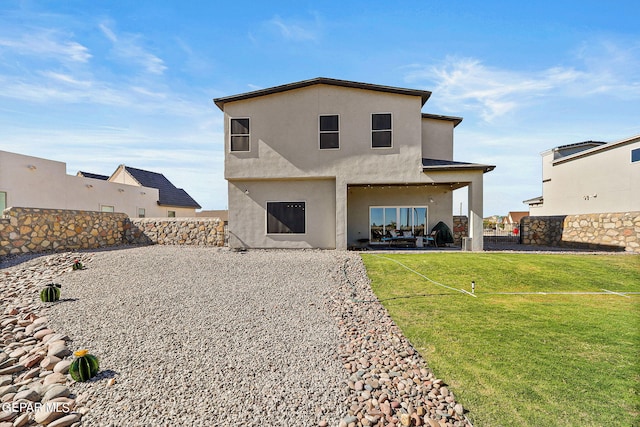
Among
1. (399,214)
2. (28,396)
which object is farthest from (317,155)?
(28,396)

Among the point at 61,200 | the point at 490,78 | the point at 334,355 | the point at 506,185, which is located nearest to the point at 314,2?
the point at 490,78

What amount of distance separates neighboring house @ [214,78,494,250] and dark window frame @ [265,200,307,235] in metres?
0.05

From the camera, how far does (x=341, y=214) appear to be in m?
13.4

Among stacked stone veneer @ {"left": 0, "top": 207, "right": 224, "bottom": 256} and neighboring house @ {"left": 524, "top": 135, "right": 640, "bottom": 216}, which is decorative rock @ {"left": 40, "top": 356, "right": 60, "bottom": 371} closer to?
stacked stone veneer @ {"left": 0, "top": 207, "right": 224, "bottom": 256}

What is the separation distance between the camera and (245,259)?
11.4m

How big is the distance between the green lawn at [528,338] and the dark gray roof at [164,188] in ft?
88.7

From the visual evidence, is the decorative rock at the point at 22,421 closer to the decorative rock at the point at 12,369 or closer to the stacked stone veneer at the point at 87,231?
the decorative rock at the point at 12,369

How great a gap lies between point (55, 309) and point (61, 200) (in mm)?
16823

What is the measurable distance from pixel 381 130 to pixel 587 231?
12.2 meters

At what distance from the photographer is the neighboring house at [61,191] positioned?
15.9 m

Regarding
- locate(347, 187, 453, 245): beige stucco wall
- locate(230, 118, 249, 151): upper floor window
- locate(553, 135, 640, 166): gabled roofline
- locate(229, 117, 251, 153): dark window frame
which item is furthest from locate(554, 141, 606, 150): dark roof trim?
locate(230, 118, 249, 151): upper floor window

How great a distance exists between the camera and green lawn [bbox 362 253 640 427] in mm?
3232

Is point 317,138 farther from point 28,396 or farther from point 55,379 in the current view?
point 28,396

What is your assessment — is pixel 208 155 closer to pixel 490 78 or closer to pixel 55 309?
pixel 55 309
